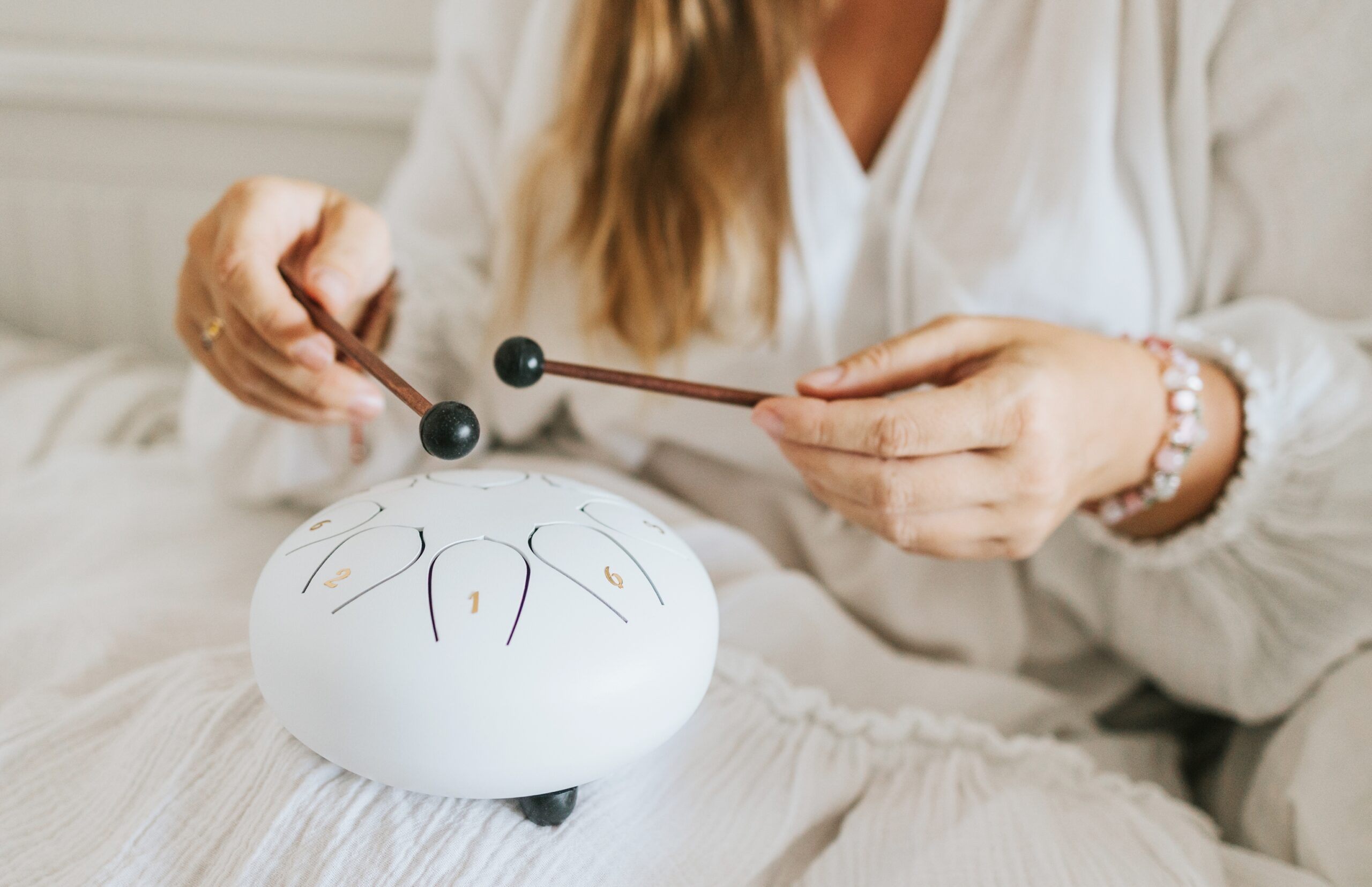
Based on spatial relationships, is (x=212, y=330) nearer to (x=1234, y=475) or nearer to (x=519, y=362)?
(x=519, y=362)

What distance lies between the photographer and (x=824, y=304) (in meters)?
0.59

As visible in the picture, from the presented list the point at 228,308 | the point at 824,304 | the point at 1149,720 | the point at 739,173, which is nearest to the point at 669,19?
the point at 739,173

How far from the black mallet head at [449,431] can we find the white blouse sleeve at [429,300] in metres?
0.33

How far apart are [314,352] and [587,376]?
5.3 inches

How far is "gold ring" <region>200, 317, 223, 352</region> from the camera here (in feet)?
1.45

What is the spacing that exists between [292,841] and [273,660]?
0.21 feet

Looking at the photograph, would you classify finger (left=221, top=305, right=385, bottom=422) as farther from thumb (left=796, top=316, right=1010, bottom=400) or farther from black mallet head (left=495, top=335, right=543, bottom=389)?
thumb (left=796, top=316, right=1010, bottom=400)

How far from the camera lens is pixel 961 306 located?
56 centimetres

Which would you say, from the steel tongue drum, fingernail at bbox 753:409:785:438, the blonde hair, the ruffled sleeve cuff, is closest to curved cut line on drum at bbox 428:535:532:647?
the steel tongue drum

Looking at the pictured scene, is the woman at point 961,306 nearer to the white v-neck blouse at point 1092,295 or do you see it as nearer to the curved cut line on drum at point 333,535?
the white v-neck blouse at point 1092,295

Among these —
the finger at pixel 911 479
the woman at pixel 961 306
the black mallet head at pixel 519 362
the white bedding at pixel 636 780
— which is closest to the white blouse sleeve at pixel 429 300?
the woman at pixel 961 306

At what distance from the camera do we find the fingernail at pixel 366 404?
0.43 m

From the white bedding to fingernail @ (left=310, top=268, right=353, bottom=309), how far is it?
172 mm

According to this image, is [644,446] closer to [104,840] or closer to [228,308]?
[228,308]
